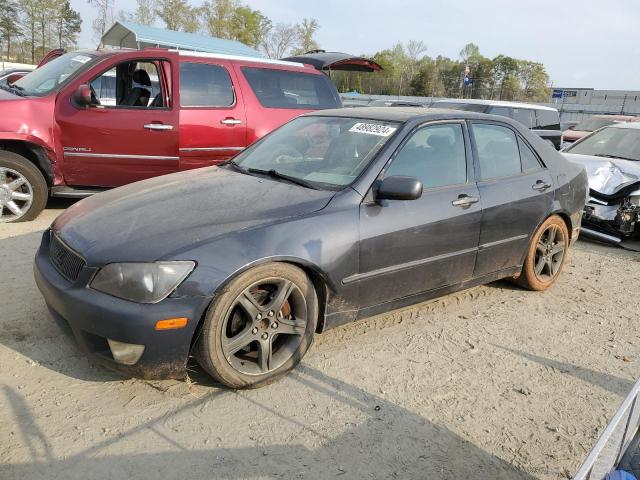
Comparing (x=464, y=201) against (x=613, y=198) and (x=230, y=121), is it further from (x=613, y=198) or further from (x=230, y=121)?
(x=613, y=198)

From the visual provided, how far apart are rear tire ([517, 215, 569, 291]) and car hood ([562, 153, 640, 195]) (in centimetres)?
235

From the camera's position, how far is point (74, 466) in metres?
2.29

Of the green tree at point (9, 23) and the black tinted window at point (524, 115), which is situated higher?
the green tree at point (9, 23)

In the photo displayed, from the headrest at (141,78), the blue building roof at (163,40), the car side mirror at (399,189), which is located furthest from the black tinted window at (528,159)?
the blue building roof at (163,40)

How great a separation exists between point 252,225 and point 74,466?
1388 millimetres

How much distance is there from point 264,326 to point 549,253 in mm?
2920

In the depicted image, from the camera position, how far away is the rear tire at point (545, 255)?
4.51m

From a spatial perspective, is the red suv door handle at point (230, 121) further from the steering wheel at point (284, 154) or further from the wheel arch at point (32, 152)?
the steering wheel at point (284, 154)

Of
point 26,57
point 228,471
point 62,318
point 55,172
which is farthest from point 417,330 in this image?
point 26,57

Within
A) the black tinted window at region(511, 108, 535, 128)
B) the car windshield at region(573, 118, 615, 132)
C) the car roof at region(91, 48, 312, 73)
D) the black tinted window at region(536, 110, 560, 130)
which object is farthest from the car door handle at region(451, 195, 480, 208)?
the car windshield at region(573, 118, 615, 132)

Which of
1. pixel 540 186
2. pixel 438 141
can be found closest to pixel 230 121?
pixel 438 141

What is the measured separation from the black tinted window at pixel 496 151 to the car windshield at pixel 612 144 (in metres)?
3.92

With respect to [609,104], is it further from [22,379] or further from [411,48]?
[22,379]

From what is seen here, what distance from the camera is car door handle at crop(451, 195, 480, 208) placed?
3709mm
